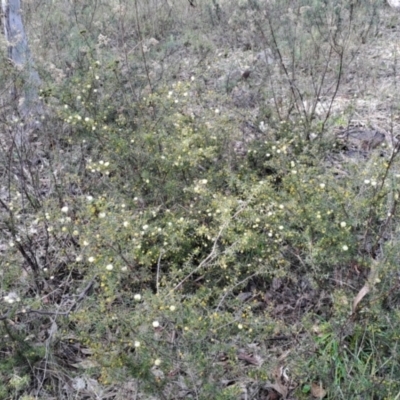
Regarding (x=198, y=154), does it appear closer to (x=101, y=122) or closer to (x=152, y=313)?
(x=101, y=122)

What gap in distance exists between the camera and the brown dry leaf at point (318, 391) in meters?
2.41

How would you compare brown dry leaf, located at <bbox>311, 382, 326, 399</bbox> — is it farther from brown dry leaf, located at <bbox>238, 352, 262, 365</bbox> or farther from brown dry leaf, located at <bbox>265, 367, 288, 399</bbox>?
brown dry leaf, located at <bbox>238, 352, 262, 365</bbox>

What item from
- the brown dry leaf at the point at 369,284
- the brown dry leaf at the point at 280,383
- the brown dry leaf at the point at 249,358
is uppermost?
the brown dry leaf at the point at 369,284

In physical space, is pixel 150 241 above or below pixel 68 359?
above

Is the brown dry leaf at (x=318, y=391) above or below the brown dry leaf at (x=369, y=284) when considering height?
below

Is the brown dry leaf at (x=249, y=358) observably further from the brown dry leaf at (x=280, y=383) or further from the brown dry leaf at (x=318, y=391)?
the brown dry leaf at (x=318, y=391)

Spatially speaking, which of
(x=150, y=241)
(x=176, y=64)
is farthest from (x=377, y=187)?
(x=176, y=64)

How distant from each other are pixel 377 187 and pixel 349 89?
2.96 m

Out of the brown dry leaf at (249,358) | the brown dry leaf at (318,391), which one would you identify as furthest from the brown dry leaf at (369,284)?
the brown dry leaf at (249,358)

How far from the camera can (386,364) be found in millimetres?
2416

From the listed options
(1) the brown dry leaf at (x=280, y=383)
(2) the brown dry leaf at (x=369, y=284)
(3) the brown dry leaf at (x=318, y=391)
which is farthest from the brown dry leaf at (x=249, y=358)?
(2) the brown dry leaf at (x=369, y=284)

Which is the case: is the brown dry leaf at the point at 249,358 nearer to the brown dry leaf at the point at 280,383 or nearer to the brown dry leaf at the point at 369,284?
the brown dry leaf at the point at 280,383

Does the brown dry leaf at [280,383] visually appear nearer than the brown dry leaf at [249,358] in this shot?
Yes

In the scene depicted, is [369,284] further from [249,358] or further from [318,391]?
[249,358]
